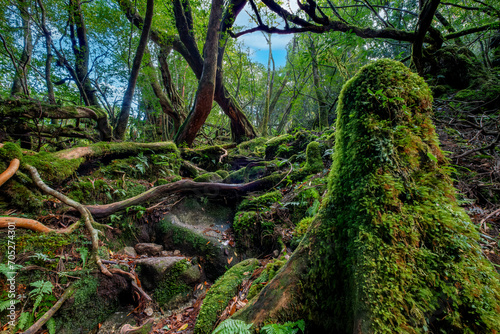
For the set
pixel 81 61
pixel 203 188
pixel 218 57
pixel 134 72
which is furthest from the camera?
pixel 81 61

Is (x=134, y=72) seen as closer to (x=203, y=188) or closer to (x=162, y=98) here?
(x=162, y=98)

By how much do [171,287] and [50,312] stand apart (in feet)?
4.97

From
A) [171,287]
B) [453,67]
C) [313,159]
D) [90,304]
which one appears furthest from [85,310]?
[453,67]

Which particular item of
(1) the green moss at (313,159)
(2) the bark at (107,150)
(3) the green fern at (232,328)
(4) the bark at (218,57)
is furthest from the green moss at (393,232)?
(4) the bark at (218,57)

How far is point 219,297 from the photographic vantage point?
255cm

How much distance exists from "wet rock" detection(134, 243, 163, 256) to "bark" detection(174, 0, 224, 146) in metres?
5.87

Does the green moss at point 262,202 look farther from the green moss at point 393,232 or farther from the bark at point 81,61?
the bark at point 81,61

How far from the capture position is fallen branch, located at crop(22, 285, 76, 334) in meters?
2.17

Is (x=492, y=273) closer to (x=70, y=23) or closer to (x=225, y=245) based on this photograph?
Result: (x=225, y=245)

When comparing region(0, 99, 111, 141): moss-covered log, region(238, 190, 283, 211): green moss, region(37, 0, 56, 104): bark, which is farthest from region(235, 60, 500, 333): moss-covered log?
region(37, 0, 56, 104): bark

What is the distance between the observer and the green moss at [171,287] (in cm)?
325

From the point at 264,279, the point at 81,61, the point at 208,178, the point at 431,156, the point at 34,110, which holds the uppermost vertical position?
the point at 81,61

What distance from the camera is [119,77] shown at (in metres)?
12.0

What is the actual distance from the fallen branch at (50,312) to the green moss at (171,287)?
1165 mm
